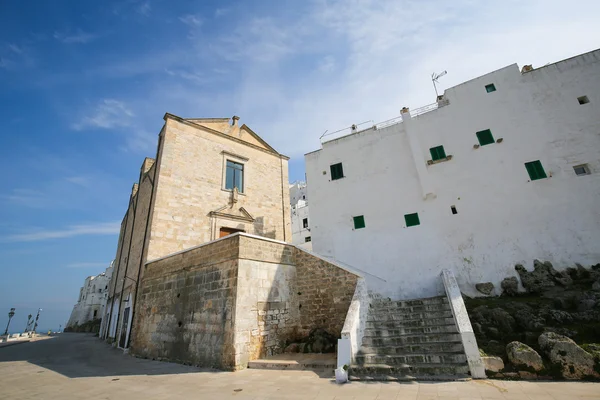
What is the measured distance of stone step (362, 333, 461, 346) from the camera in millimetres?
6211

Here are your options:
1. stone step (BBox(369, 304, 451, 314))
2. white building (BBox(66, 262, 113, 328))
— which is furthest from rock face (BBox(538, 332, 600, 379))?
white building (BBox(66, 262, 113, 328))

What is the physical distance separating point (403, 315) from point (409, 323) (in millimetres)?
481

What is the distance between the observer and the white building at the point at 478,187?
31.1ft

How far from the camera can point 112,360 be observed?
9570mm

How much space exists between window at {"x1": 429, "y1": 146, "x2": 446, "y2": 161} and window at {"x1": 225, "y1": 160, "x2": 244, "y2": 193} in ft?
33.1

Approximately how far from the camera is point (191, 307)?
29.0 ft

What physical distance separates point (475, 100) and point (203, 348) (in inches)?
551

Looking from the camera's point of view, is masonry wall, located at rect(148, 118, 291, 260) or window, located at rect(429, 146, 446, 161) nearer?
window, located at rect(429, 146, 446, 161)

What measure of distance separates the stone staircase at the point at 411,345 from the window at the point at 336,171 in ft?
21.9

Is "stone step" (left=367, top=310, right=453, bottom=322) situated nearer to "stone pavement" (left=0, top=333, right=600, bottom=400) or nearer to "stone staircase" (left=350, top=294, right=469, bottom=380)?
"stone staircase" (left=350, top=294, right=469, bottom=380)

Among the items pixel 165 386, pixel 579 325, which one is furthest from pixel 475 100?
pixel 165 386

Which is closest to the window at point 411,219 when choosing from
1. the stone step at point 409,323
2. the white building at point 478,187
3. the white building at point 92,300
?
the white building at point 478,187

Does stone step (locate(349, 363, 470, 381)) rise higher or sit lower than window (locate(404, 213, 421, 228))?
lower

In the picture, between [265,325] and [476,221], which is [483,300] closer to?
[476,221]
